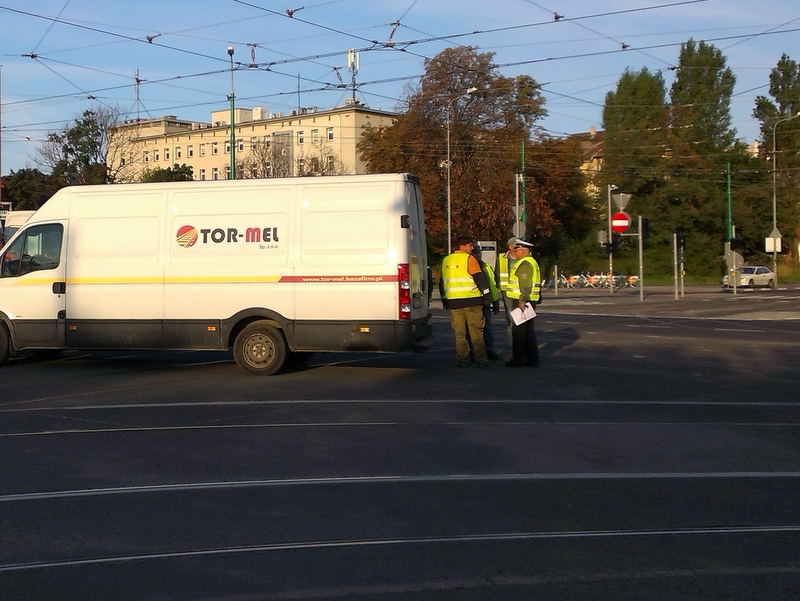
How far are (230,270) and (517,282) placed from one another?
4.05 m

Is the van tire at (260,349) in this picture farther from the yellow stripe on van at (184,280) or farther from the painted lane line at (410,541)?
the painted lane line at (410,541)

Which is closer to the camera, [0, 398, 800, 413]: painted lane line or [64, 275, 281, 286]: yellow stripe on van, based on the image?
[0, 398, 800, 413]: painted lane line

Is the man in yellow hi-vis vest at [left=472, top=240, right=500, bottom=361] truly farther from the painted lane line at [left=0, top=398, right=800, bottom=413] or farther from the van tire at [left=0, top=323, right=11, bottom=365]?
the van tire at [left=0, top=323, right=11, bottom=365]

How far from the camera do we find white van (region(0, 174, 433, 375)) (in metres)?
12.0

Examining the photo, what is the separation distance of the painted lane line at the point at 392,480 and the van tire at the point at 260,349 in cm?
560

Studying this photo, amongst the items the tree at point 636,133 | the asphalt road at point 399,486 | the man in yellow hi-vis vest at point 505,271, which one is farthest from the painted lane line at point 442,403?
the tree at point 636,133

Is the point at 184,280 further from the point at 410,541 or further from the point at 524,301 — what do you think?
the point at 410,541

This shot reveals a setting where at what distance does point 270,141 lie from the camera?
231 ft

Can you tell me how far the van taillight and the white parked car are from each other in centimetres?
4696

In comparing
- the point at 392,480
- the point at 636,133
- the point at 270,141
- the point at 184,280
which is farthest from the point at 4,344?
the point at 636,133

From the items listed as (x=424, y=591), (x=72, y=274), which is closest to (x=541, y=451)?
(x=424, y=591)

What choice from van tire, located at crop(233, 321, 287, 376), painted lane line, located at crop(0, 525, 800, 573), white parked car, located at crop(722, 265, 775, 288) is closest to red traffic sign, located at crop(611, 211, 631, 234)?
white parked car, located at crop(722, 265, 775, 288)

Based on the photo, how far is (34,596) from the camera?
14.9ft

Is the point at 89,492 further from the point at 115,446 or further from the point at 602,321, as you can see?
the point at 602,321
